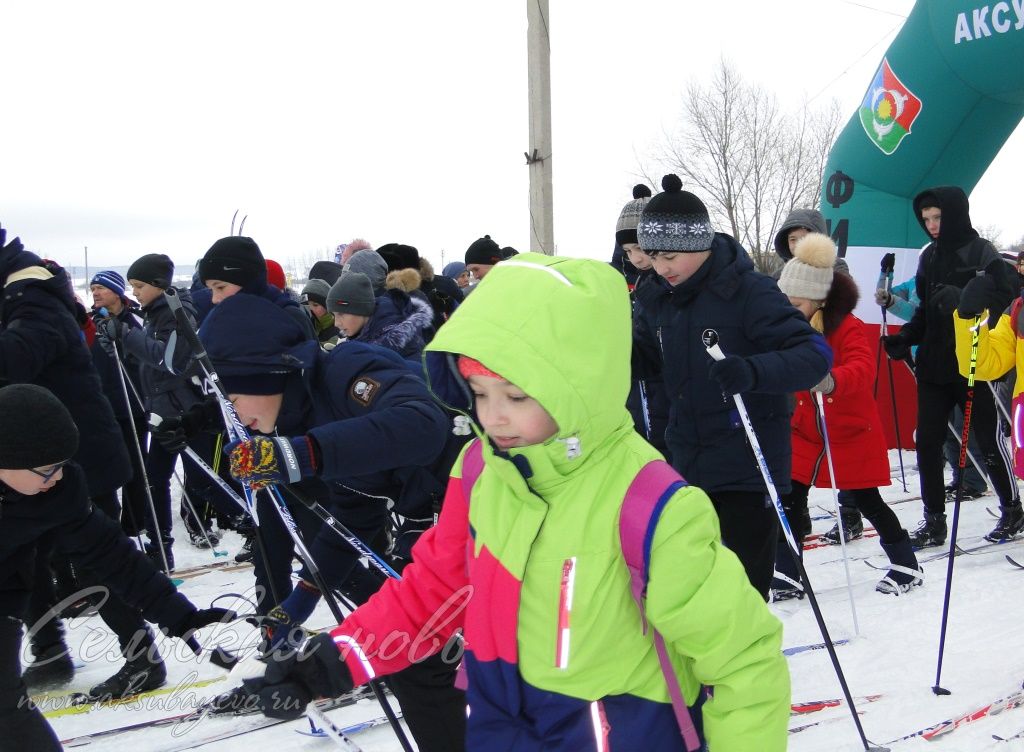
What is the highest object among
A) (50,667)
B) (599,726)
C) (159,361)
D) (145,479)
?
(159,361)

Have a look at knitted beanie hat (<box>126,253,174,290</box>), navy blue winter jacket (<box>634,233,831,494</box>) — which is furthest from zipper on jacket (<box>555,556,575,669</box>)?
knitted beanie hat (<box>126,253,174,290</box>)

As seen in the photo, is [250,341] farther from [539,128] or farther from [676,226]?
[539,128]

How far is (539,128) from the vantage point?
27.5 feet

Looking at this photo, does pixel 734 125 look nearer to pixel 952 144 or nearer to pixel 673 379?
pixel 952 144

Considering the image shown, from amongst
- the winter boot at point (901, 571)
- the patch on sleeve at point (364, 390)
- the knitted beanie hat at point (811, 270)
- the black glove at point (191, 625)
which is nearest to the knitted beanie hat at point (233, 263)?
the patch on sleeve at point (364, 390)

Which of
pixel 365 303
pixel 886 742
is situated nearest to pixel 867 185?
pixel 365 303

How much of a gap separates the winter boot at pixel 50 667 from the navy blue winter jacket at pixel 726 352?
120 inches

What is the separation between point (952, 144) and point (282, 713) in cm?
773

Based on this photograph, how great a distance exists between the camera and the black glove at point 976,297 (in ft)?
13.7

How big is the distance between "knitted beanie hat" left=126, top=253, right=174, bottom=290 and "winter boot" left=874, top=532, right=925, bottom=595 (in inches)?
178

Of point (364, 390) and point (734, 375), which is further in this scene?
point (734, 375)

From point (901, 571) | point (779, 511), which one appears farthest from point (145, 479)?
point (901, 571)

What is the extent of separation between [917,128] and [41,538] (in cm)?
746

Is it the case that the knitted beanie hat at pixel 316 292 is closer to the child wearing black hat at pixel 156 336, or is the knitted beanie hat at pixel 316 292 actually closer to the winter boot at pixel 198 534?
the child wearing black hat at pixel 156 336
